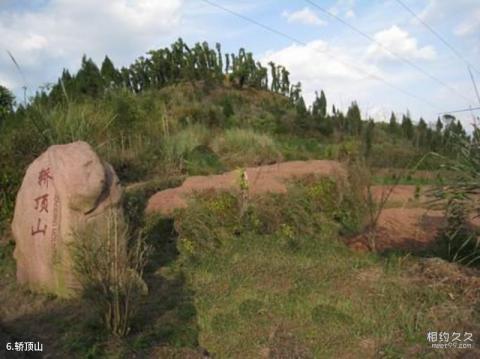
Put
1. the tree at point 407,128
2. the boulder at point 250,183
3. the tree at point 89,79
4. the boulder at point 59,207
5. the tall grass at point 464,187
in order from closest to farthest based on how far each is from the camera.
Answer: the tall grass at point 464,187, the boulder at point 59,207, the boulder at point 250,183, the tree at point 407,128, the tree at point 89,79

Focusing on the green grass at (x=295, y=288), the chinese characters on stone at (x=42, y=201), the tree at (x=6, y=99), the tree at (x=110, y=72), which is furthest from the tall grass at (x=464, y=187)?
the tree at (x=110, y=72)

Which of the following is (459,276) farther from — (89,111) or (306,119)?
(306,119)

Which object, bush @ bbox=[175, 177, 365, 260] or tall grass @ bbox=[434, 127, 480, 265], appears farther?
bush @ bbox=[175, 177, 365, 260]

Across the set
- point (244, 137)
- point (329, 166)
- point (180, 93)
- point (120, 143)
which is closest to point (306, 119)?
point (180, 93)

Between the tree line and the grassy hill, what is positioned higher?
the tree line

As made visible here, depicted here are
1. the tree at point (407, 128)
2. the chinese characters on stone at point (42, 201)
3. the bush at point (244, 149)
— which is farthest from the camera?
the tree at point (407, 128)

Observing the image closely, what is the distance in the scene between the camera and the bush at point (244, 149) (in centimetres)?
1172

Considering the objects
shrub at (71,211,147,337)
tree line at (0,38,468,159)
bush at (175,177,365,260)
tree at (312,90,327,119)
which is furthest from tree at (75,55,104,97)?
shrub at (71,211,147,337)

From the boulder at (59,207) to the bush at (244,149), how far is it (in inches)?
238

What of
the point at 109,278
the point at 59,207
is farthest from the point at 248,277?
the point at 59,207

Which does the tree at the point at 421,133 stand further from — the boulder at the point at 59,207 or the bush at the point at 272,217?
the boulder at the point at 59,207

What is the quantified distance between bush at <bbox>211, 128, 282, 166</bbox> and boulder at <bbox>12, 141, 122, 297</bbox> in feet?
19.9

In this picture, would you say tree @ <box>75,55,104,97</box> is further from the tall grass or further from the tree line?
the tall grass

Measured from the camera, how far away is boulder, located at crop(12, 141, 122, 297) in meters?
5.36
